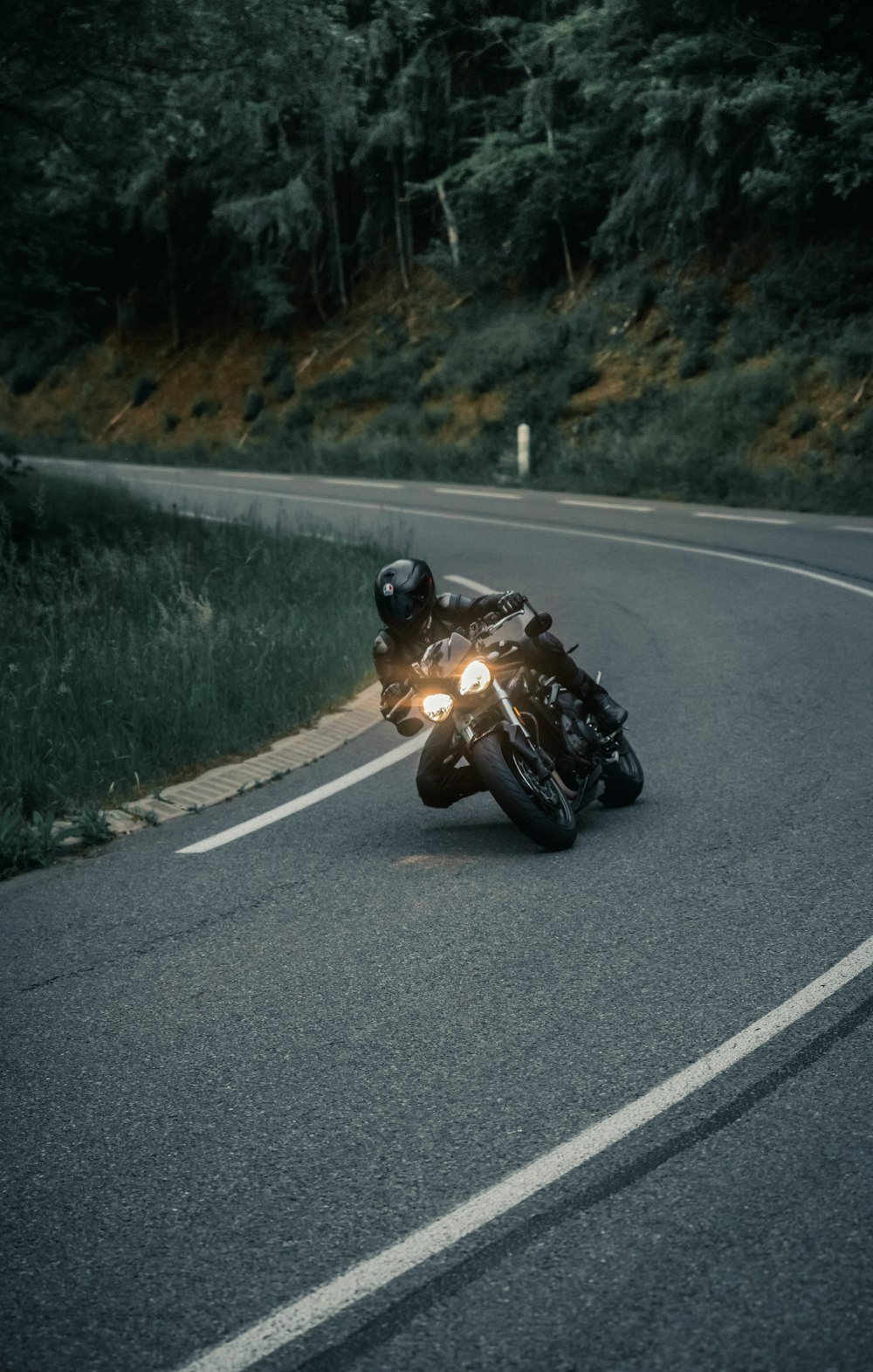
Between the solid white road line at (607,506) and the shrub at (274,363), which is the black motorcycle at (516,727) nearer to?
the solid white road line at (607,506)

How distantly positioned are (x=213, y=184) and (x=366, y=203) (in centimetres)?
560

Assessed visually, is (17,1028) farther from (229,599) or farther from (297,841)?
(229,599)

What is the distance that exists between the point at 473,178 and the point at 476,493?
1392 cm

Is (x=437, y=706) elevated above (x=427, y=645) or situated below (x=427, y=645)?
below

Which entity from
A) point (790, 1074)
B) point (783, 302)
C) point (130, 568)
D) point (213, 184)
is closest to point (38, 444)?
point (213, 184)

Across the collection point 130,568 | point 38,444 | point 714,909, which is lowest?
point 38,444

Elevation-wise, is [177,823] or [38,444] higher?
[177,823]

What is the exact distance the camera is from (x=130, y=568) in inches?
615

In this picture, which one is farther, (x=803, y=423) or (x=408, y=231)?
(x=408, y=231)

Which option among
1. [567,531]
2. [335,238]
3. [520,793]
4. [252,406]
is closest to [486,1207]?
[520,793]

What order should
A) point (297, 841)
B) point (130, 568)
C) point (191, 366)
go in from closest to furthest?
point (297, 841) → point (130, 568) → point (191, 366)

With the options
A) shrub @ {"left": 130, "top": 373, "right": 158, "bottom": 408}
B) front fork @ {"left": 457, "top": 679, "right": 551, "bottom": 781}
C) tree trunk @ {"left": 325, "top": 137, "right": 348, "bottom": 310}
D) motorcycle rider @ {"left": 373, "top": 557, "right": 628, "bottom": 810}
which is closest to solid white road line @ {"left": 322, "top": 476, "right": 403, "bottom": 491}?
tree trunk @ {"left": 325, "top": 137, "right": 348, "bottom": 310}

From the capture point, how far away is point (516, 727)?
7.14 meters

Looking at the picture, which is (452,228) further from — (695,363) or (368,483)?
(368,483)
